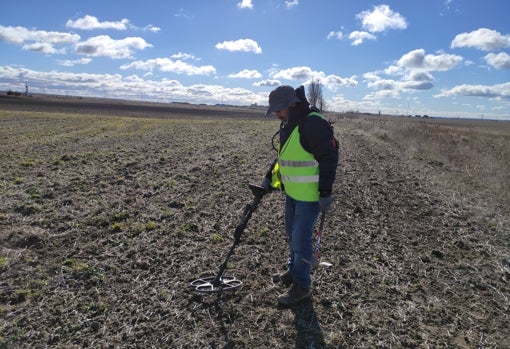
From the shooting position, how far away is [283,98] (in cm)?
415

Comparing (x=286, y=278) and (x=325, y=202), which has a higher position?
(x=325, y=202)

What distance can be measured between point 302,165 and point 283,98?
79cm

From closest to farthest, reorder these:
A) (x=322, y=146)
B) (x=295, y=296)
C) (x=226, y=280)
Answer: (x=322, y=146), (x=295, y=296), (x=226, y=280)

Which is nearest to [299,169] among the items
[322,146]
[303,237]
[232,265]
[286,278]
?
[322,146]

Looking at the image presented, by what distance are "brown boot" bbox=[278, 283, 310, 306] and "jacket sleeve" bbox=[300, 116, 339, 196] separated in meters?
1.29

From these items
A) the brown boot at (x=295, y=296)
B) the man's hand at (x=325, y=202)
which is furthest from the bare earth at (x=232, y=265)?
the man's hand at (x=325, y=202)

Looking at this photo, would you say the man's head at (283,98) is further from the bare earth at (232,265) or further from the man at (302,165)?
the bare earth at (232,265)

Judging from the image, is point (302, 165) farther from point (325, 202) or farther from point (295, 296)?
point (295, 296)

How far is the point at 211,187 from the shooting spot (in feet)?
33.5

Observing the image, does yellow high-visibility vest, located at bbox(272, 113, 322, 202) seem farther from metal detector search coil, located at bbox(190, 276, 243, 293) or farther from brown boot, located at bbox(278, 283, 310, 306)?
metal detector search coil, located at bbox(190, 276, 243, 293)

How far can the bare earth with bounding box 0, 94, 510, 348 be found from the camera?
13.3 feet

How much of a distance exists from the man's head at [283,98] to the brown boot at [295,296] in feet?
7.10

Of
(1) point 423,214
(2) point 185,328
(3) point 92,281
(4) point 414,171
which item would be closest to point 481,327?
(2) point 185,328

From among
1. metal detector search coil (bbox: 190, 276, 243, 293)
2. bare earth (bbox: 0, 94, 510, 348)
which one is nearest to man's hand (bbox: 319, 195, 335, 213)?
bare earth (bbox: 0, 94, 510, 348)
